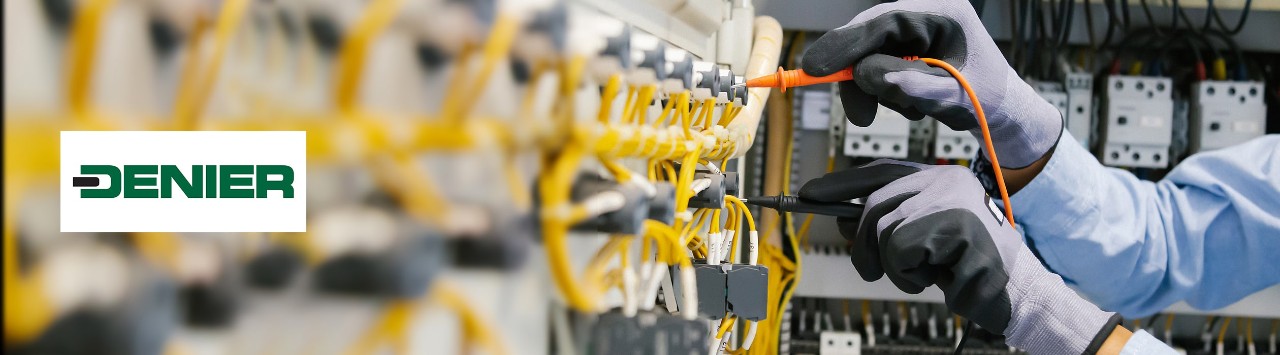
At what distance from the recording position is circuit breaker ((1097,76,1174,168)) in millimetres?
1462

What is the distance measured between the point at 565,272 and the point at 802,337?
144 cm

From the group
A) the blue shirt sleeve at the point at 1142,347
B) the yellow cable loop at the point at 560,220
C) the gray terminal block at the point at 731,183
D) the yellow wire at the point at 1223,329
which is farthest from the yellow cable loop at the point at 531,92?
the yellow wire at the point at 1223,329

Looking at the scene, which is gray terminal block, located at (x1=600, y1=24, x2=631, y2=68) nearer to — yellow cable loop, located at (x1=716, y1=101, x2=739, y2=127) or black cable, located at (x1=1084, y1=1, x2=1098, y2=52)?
yellow cable loop, located at (x1=716, y1=101, x2=739, y2=127)

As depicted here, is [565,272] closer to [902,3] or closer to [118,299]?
[118,299]

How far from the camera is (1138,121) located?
1468mm

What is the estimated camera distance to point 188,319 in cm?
15

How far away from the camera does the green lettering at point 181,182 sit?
0.17 metres

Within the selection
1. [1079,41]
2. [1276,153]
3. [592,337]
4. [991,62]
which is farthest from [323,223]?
[1079,41]

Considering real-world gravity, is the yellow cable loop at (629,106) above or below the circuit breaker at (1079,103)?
below

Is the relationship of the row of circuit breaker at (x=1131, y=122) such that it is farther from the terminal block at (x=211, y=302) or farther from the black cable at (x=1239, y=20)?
the terminal block at (x=211, y=302)

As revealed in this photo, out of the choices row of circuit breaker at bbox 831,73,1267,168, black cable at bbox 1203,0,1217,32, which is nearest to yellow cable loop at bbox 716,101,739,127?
row of circuit breaker at bbox 831,73,1267,168

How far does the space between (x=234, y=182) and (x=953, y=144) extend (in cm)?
146

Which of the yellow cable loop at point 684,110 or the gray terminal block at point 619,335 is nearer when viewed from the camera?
the gray terminal block at point 619,335

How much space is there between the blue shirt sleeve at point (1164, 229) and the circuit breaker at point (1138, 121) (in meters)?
0.31
